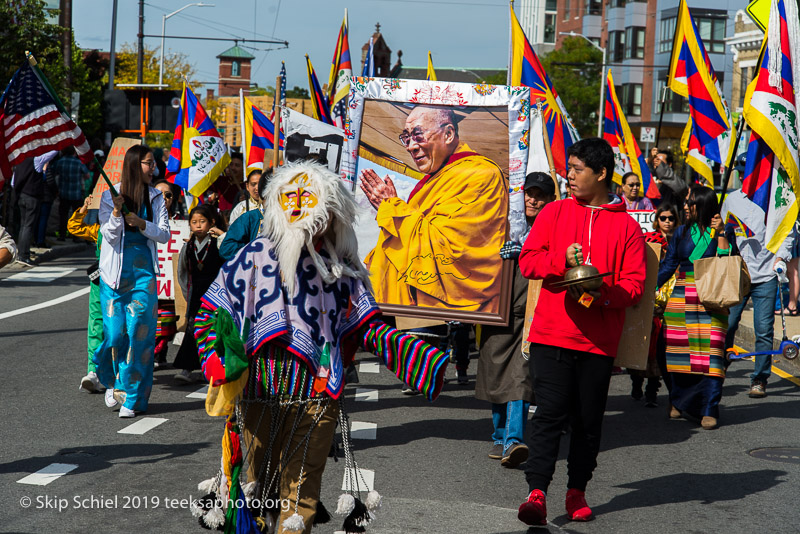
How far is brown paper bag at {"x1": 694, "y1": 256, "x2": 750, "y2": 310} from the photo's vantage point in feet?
24.8

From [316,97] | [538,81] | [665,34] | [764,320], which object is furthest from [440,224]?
[665,34]

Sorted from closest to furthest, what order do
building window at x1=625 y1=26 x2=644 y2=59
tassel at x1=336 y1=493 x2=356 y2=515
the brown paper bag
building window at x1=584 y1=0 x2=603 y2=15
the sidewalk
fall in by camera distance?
tassel at x1=336 y1=493 x2=356 y2=515 < the brown paper bag < the sidewalk < building window at x1=625 y1=26 x2=644 y2=59 < building window at x1=584 y1=0 x2=603 y2=15

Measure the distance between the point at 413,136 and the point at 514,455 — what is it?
2.26 metres

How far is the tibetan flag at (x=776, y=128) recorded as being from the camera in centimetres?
786

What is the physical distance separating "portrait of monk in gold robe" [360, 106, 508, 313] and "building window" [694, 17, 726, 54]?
61126 mm

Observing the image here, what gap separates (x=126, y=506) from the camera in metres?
5.07

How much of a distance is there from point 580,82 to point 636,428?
174ft

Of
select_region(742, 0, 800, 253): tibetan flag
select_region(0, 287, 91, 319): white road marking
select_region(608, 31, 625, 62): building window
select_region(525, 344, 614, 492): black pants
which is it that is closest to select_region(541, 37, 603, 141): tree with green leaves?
select_region(608, 31, 625, 62): building window

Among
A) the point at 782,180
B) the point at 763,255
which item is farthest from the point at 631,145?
the point at 782,180

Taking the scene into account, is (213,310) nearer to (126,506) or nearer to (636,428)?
(126,506)

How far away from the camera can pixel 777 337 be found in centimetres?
1221

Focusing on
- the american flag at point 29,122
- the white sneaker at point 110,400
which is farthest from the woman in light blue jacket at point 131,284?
the american flag at point 29,122

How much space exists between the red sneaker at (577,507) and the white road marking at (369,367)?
452 centimetres

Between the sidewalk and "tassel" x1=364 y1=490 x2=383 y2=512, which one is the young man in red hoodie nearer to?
"tassel" x1=364 y1=490 x2=383 y2=512
